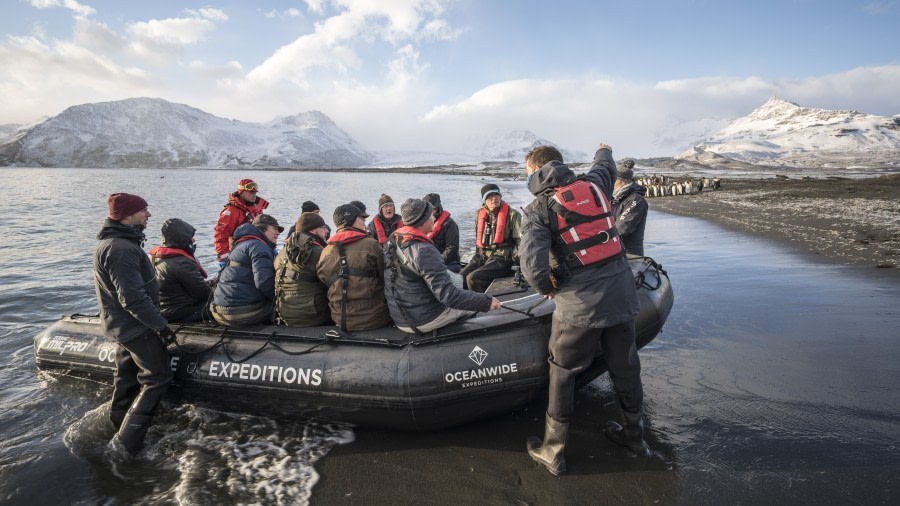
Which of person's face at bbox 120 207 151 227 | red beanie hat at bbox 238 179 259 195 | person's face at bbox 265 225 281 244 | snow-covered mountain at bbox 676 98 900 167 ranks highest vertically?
snow-covered mountain at bbox 676 98 900 167

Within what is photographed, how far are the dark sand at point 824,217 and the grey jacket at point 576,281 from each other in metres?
7.95

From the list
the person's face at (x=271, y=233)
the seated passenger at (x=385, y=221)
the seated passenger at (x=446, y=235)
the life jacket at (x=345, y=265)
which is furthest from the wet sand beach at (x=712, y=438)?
the seated passenger at (x=385, y=221)

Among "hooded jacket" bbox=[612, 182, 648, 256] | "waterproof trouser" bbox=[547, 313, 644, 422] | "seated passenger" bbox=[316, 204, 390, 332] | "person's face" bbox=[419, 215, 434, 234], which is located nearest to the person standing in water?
"seated passenger" bbox=[316, 204, 390, 332]

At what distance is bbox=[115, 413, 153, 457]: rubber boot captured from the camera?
13.1 ft

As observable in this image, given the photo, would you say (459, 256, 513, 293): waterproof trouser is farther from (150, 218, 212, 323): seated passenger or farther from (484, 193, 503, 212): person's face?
(150, 218, 212, 323): seated passenger

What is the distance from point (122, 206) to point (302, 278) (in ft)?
5.16

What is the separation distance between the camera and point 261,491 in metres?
3.56

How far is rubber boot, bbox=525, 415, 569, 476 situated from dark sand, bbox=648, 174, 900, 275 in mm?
8239

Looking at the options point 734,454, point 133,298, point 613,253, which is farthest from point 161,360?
point 734,454

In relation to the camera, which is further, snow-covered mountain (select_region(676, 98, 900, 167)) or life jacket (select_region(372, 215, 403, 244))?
snow-covered mountain (select_region(676, 98, 900, 167))

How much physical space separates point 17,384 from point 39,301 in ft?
14.6

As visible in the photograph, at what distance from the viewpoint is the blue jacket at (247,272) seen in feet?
14.8

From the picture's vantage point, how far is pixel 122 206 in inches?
146

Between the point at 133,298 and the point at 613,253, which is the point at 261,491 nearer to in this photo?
the point at 133,298
